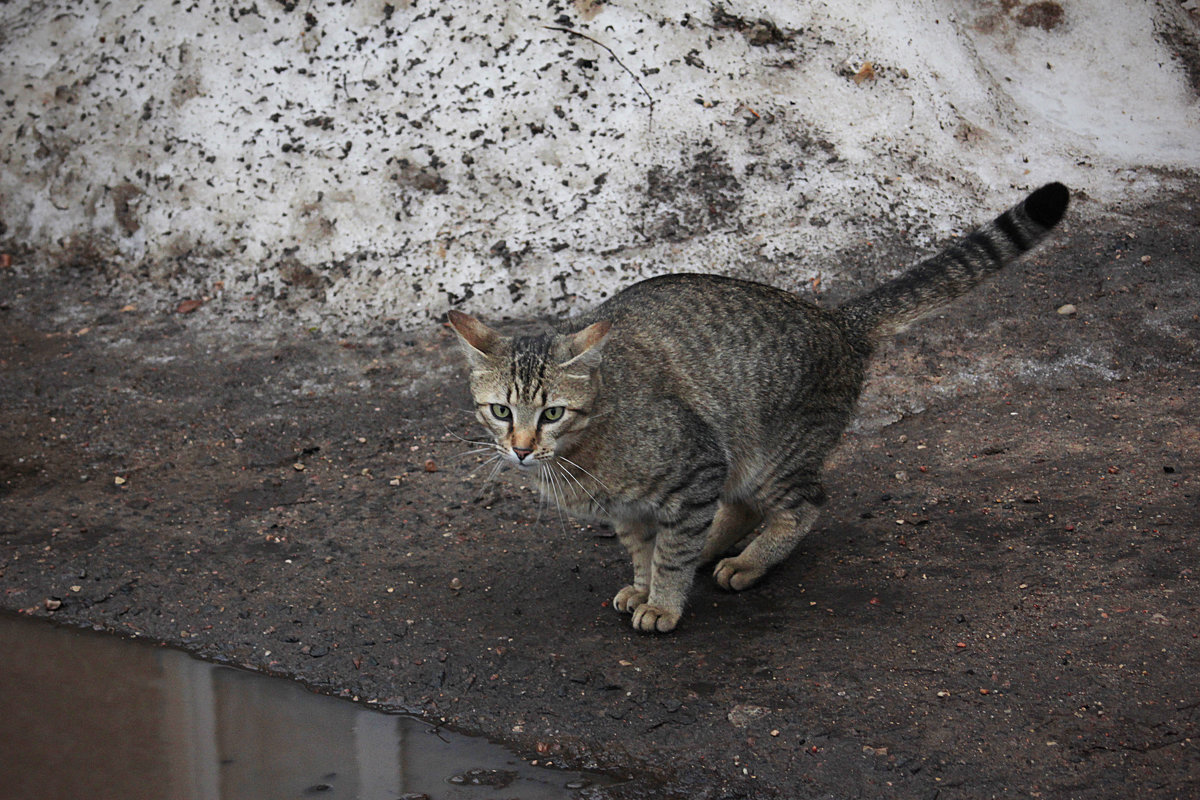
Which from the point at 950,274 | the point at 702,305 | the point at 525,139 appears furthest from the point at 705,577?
the point at 525,139

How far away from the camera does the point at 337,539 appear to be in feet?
15.9

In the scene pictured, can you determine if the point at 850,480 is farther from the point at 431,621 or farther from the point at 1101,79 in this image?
the point at 1101,79

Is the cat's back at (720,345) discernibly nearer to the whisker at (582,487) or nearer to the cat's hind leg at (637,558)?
the whisker at (582,487)

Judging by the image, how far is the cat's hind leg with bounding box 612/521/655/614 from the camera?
4.22 m

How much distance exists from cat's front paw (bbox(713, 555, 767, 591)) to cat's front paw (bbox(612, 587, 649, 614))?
0.37 meters

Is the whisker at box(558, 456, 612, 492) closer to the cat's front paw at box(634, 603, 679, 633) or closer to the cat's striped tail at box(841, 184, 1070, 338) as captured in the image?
the cat's front paw at box(634, 603, 679, 633)

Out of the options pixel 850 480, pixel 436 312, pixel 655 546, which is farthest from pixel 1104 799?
pixel 436 312

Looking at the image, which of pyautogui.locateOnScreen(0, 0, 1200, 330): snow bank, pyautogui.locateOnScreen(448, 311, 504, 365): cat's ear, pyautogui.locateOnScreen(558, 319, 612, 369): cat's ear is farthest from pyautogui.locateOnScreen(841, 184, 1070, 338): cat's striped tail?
pyautogui.locateOnScreen(0, 0, 1200, 330): snow bank

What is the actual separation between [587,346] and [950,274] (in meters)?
1.70

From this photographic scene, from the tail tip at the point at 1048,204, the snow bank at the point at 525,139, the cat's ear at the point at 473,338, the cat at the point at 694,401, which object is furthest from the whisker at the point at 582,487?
the snow bank at the point at 525,139

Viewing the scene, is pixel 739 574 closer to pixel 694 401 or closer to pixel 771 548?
pixel 771 548

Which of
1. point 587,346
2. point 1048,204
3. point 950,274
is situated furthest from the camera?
point 950,274

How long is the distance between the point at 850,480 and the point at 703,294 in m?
1.36

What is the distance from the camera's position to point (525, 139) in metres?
7.20
